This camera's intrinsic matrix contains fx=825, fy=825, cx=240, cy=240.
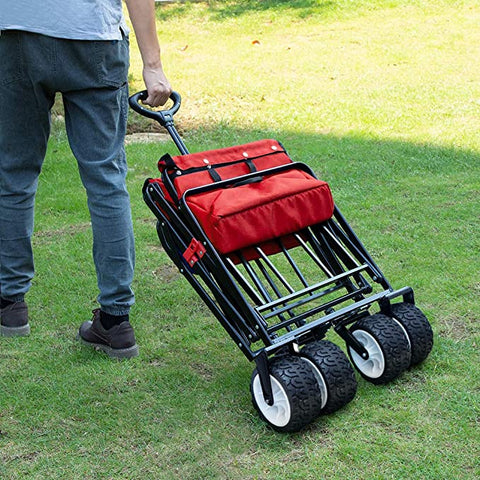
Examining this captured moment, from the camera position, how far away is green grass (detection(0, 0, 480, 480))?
255cm

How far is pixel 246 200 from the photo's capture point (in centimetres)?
274

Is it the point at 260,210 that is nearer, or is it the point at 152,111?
the point at 260,210

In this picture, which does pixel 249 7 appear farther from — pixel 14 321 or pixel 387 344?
pixel 387 344

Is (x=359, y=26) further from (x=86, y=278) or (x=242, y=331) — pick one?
(x=242, y=331)

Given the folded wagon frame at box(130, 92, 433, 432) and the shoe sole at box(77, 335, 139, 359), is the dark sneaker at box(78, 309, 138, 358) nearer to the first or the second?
the shoe sole at box(77, 335, 139, 359)

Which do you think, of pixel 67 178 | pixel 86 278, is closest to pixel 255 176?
pixel 86 278

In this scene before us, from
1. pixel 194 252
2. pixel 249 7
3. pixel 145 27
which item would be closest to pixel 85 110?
pixel 145 27

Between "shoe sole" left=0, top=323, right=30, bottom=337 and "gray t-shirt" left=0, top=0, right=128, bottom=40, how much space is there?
124cm

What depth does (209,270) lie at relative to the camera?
112 inches

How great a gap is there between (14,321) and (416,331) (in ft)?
5.33

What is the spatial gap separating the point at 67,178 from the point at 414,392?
11.0 feet

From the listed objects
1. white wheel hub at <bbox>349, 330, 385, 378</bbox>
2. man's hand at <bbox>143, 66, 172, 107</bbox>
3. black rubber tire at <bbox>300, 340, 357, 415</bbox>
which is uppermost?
man's hand at <bbox>143, 66, 172, 107</bbox>

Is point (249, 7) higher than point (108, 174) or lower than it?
lower

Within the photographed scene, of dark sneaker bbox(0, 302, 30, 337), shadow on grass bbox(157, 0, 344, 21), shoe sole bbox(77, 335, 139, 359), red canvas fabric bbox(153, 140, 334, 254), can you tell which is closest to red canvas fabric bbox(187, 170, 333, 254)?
red canvas fabric bbox(153, 140, 334, 254)
